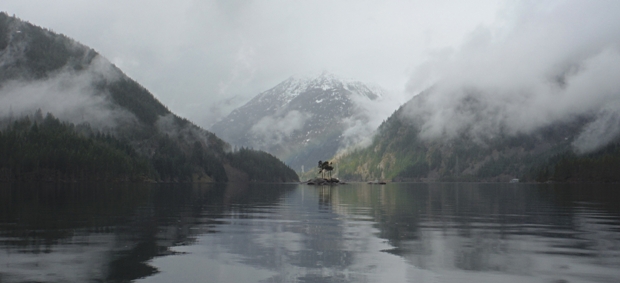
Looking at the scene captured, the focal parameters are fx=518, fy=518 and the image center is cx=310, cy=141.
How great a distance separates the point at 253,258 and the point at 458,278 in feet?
32.4

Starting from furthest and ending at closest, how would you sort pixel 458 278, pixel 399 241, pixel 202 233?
pixel 202 233 < pixel 399 241 < pixel 458 278

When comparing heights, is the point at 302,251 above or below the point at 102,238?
below

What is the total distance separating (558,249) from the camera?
28.4 m

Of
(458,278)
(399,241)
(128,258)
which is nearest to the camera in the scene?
(458,278)

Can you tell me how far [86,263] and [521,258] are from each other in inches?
806

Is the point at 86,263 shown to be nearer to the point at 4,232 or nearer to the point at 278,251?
the point at 278,251

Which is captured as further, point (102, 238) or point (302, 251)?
point (102, 238)

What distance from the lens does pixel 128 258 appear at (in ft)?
80.1

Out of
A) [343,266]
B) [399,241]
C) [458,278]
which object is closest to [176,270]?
[343,266]

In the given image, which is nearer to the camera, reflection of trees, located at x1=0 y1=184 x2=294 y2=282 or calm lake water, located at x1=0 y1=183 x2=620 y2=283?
calm lake water, located at x1=0 y1=183 x2=620 y2=283

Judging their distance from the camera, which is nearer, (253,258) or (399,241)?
(253,258)

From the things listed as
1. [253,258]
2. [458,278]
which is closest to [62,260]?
[253,258]

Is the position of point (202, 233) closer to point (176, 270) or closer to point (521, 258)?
point (176, 270)

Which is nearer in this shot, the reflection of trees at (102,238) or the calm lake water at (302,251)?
the calm lake water at (302,251)
